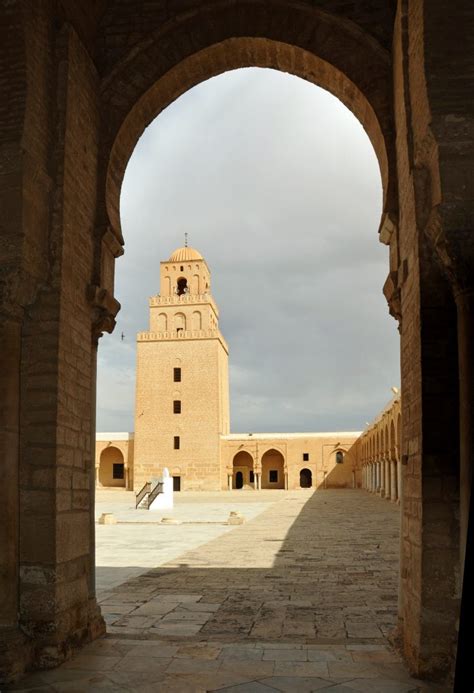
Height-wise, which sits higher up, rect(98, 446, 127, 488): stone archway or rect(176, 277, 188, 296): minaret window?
rect(176, 277, 188, 296): minaret window

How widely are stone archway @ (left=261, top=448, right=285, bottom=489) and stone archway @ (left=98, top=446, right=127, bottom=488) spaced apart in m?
10.5

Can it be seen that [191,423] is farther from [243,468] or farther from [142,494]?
[142,494]

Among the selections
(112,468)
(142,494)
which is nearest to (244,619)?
(142,494)

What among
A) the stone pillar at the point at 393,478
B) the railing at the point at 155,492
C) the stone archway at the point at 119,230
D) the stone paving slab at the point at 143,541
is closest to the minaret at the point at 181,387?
the railing at the point at 155,492

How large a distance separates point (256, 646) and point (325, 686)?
123 centimetres

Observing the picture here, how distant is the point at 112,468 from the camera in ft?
168

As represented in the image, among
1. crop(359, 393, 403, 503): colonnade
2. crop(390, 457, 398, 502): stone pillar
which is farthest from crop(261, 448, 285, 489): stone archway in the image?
crop(390, 457, 398, 502): stone pillar

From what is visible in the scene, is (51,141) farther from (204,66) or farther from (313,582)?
(313,582)

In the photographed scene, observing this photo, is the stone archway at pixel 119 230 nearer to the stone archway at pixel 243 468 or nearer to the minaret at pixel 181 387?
the minaret at pixel 181 387

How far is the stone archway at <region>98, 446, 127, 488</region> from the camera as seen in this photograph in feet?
168

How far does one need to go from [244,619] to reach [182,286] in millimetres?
44548

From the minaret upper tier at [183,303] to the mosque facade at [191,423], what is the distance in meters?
0.07

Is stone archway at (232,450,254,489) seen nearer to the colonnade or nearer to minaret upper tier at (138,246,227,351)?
minaret upper tier at (138,246,227,351)

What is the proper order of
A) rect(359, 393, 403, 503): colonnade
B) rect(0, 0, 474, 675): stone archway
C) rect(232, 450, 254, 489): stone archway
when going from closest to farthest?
rect(0, 0, 474, 675): stone archway
rect(359, 393, 403, 503): colonnade
rect(232, 450, 254, 489): stone archway
